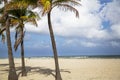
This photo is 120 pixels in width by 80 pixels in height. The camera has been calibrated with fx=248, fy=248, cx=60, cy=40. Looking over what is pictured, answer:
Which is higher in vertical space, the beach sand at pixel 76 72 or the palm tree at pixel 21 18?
the palm tree at pixel 21 18

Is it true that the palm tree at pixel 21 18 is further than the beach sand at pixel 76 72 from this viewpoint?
Yes

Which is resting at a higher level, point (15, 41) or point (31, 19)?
point (31, 19)

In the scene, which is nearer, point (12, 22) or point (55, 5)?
point (55, 5)

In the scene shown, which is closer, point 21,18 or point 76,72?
point 21,18

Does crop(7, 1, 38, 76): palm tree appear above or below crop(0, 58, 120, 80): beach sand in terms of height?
above

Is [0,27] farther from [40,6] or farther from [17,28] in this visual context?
[40,6]

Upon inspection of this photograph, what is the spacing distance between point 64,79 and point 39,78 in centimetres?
212

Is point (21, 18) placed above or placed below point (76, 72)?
above

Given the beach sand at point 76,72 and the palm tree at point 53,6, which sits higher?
the palm tree at point 53,6

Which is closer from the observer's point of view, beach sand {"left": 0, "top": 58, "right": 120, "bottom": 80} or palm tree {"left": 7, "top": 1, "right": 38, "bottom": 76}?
beach sand {"left": 0, "top": 58, "right": 120, "bottom": 80}

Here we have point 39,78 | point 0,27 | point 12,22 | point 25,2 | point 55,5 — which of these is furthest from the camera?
point 0,27

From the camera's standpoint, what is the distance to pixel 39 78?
1891cm

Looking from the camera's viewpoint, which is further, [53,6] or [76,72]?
[76,72]

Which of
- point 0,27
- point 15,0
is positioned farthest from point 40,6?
point 0,27
